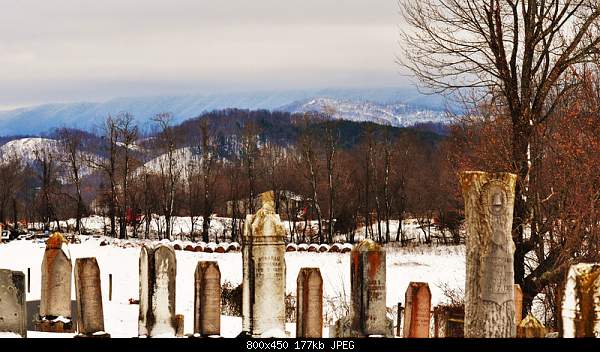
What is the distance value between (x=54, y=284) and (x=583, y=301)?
751 centimetres

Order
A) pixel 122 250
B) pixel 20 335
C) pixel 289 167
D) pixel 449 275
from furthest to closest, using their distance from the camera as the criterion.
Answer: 1. pixel 289 167
2. pixel 122 250
3. pixel 449 275
4. pixel 20 335

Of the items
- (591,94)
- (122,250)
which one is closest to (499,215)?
(591,94)

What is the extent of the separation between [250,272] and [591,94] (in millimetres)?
Answer: 10081

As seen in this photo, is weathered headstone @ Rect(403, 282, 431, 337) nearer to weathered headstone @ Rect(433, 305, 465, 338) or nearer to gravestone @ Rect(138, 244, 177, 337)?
weathered headstone @ Rect(433, 305, 465, 338)

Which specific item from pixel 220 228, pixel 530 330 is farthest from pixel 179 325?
pixel 220 228

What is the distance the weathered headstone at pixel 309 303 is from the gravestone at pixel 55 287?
3581mm

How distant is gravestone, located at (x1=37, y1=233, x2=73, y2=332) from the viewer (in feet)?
36.1

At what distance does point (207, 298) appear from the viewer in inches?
403

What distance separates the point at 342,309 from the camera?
19.1 meters

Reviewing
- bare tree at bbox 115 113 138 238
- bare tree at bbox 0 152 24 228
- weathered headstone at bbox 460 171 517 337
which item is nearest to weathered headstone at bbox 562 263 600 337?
weathered headstone at bbox 460 171 517 337

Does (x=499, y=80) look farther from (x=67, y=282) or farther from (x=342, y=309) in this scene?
(x=67, y=282)

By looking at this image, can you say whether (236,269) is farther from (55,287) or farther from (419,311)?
(419,311)

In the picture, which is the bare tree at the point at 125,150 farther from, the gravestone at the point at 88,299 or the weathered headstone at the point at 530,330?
the weathered headstone at the point at 530,330

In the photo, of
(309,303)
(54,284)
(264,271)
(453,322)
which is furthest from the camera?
(453,322)
